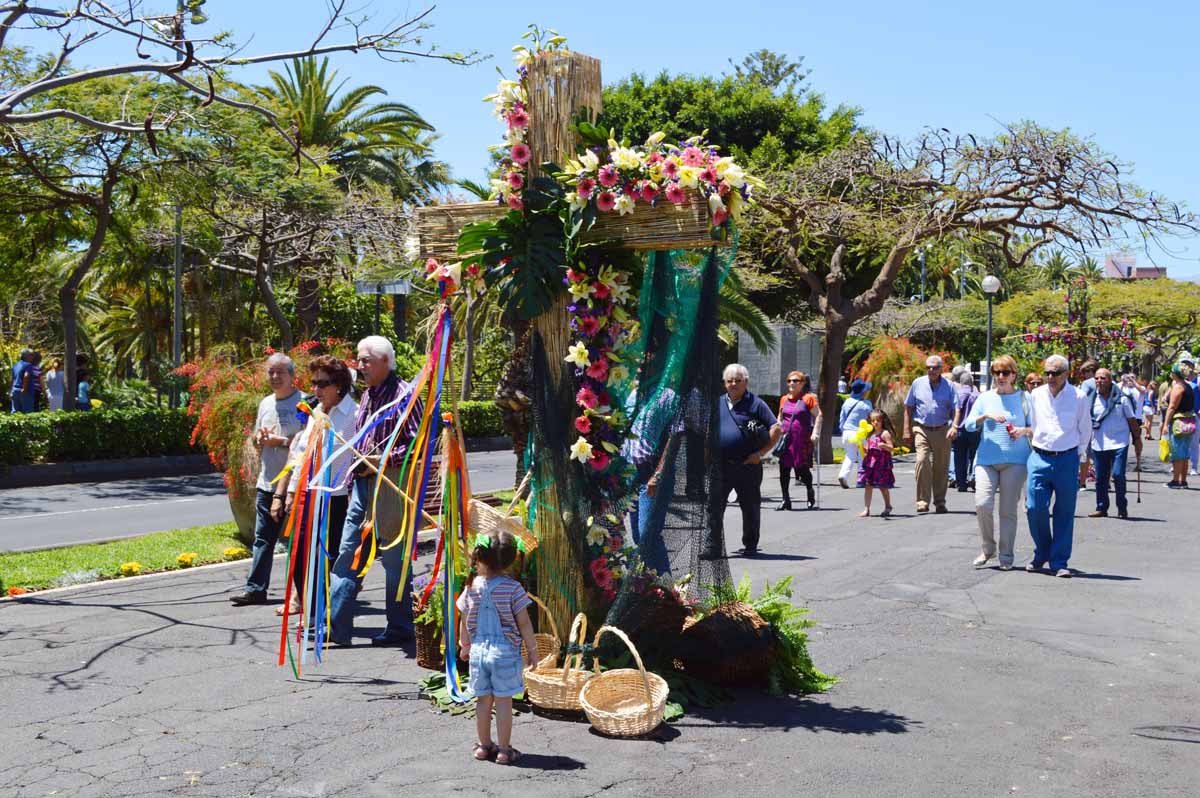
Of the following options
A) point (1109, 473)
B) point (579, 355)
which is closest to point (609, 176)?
point (579, 355)

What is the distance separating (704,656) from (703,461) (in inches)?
39.8

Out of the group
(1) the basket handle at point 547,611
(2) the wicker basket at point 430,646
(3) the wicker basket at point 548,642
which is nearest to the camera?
(1) the basket handle at point 547,611

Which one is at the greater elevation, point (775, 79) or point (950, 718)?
point (775, 79)

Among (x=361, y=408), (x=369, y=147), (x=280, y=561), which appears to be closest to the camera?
(x=361, y=408)

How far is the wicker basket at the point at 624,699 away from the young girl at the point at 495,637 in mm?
458

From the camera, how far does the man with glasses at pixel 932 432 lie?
14.2 metres

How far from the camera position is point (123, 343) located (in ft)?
131

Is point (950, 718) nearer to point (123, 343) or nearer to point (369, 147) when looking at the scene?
point (369, 147)

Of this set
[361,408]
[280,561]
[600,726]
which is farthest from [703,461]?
[280,561]

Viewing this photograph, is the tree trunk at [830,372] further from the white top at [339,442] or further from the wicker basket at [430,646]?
the wicker basket at [430,646]

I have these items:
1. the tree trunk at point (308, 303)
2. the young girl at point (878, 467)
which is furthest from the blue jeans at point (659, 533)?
the tree trunk at point (308, 303)

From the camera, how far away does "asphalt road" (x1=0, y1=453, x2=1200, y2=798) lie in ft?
16.5

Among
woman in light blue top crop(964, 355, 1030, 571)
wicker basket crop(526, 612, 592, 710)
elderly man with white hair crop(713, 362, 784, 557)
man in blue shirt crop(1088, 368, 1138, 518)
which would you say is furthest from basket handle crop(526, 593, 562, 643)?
man in blue shirt crop(1088, 368, 1138, 518)

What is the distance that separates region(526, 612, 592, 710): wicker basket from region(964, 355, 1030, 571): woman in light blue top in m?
4.99
